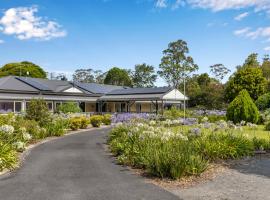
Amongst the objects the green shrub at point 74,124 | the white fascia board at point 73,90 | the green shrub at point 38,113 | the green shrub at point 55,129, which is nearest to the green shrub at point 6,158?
the green shrub at point 55,129

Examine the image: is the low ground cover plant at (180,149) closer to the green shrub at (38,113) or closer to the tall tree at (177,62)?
the green shrub at (38,113)

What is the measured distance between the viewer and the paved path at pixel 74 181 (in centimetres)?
730

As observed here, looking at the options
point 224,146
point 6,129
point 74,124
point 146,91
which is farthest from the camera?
point 146,91

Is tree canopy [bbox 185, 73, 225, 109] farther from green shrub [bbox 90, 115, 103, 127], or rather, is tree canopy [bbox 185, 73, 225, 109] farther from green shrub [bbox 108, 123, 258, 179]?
green shrub [bbox 108, 123, 258, 179]

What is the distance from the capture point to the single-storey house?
36.2 meters

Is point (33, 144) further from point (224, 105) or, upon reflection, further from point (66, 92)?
point (224, 105)

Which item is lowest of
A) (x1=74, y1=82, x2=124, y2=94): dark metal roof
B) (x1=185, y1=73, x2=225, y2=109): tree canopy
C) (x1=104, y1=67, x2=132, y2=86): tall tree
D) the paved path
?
the paved path

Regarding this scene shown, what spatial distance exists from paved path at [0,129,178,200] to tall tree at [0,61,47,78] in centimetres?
5764

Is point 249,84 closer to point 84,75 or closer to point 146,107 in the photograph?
point 146,107

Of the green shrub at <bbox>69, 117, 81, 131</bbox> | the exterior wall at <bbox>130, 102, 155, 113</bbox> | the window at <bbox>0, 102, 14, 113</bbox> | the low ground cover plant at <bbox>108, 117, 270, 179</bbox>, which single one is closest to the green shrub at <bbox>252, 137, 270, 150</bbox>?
the low ground cover plant at <bbox>108, 117, 270, 179</bbox>

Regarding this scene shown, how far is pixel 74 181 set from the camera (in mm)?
8633

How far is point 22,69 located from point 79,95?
29.8 m

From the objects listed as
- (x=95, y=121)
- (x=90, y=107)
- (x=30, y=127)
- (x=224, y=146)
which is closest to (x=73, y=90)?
(x=90, y=107)

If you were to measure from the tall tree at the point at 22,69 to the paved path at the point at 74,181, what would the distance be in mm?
57638
